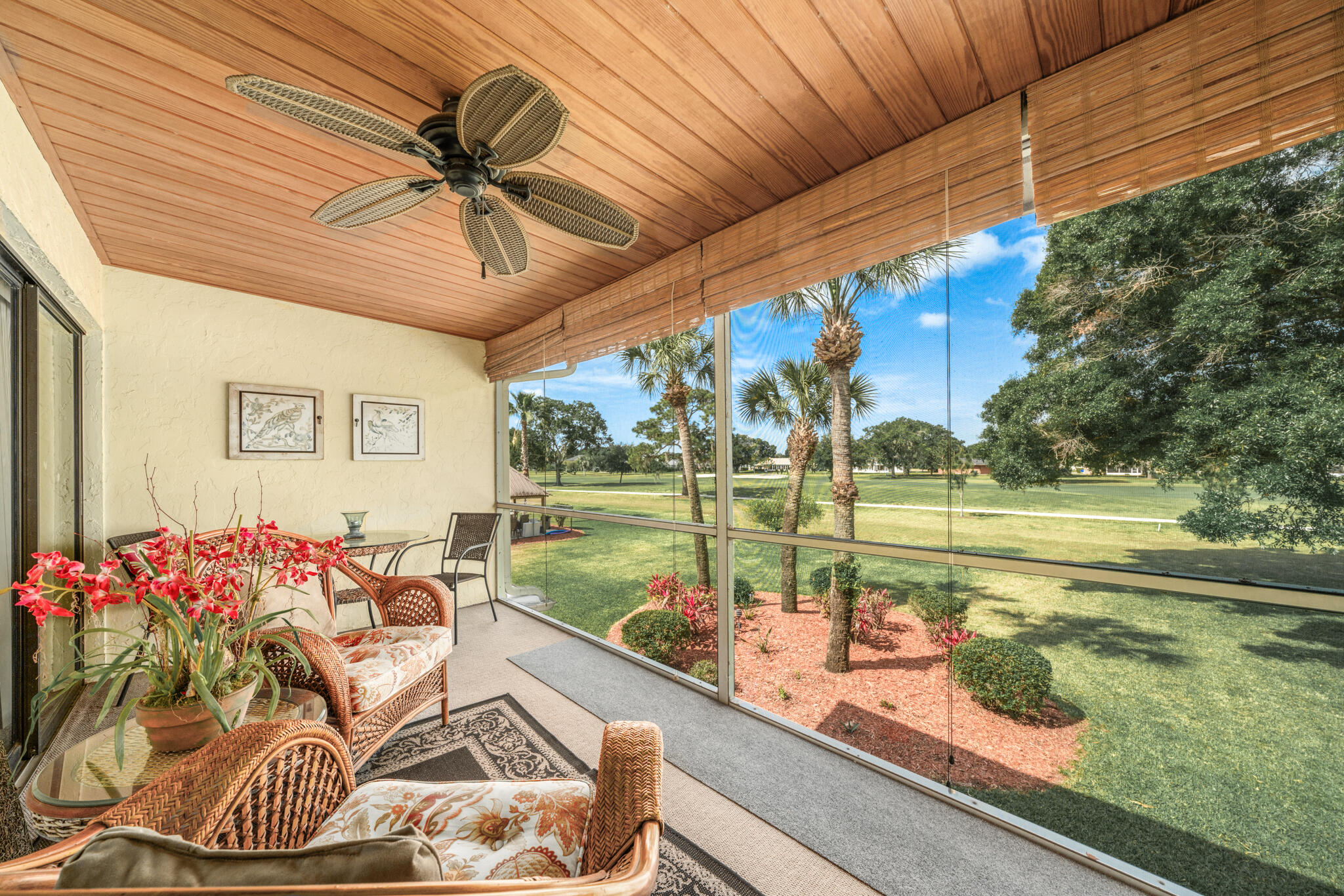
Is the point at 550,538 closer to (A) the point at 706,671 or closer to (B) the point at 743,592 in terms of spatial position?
(A) the point at 706,671

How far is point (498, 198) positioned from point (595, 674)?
8.23 feet

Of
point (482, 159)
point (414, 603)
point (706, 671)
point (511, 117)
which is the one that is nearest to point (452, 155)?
point (482, 159)

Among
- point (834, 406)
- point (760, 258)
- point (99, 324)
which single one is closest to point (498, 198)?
point (760, 258)

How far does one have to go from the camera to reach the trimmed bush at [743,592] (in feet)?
8.37

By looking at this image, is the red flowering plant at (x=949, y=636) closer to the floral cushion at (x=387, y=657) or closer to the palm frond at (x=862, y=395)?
the palm frond at (x=862, y=395)

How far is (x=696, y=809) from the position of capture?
1772mm

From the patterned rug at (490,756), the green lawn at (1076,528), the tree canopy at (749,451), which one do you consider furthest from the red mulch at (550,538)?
Result: the green lawn at (1076,528)

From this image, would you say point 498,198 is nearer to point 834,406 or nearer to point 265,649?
point 834,406

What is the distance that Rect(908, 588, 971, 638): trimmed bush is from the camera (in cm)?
187

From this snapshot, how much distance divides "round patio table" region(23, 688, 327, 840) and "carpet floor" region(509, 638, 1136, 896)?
1552 millimetres

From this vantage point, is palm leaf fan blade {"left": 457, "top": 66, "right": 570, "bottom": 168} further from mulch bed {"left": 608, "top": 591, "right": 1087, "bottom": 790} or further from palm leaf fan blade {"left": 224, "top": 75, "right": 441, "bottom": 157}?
mulch bed {"left": 608, "top": 591, "right": 1087, "bottom": 790}

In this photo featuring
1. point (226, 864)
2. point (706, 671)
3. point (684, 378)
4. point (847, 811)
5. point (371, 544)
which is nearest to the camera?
point (226, 864)

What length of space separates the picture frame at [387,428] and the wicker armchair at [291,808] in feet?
10.1

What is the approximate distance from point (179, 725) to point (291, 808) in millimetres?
401
